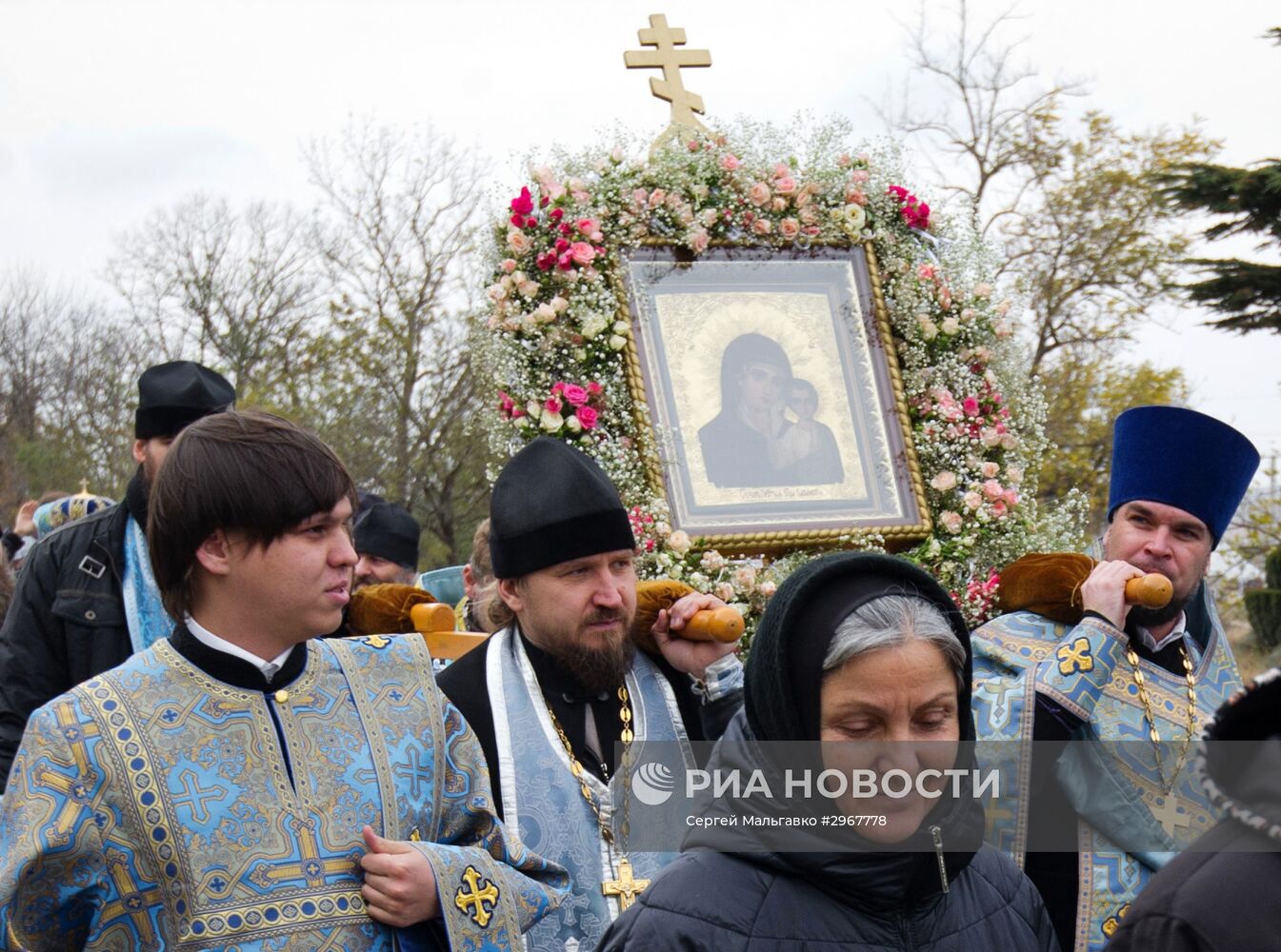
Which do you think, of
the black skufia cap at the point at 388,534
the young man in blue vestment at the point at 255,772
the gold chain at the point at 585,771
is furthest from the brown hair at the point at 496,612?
the black skufia cap at the point at 388,534

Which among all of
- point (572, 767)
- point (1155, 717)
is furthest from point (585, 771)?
point (1155, 717)

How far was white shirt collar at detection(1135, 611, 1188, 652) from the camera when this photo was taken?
3.62 metres

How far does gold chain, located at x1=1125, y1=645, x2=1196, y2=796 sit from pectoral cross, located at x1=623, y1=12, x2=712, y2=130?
3.65 metres

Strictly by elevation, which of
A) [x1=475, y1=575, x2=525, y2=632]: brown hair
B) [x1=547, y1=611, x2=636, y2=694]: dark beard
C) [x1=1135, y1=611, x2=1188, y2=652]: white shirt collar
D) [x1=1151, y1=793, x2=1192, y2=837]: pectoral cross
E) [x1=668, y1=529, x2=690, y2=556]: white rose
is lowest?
[x1=1151, y1=793, x2=1192, y2=837]: pectoral cross

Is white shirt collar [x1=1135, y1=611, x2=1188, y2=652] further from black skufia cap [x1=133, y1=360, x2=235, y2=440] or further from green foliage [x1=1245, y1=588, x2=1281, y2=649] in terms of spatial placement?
green foliage [x1=1245, y1=588, x2=1281, y2=649]

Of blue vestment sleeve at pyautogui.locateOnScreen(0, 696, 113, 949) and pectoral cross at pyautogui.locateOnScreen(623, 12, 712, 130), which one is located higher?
pectoral cross at pyautogui.locateOnScreen(623, 12, 712, 130)

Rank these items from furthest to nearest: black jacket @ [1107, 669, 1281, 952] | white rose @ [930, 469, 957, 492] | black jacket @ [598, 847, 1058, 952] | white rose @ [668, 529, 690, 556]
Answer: white rose @ [930, 469, 957, 492] < white rose @ [668, 529, 690, 556] < black jacket @ [598, 847, 1058, 952] < black jacket @ [1107, 669, 1281, 952]

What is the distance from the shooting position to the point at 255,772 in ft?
7.52

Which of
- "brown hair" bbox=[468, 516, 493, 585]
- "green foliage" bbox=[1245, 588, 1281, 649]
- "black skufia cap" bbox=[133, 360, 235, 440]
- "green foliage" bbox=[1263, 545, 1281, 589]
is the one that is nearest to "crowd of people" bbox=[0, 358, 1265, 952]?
"black skufia cap" bbox=[133, 360, 235, 440]

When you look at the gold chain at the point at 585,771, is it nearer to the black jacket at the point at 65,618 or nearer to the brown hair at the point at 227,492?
the brown hair at the point at 227,492

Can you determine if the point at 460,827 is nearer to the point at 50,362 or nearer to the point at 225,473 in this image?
the point at 225,473

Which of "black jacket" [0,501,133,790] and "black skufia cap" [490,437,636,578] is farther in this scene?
"black jacket" [0,501,133,790]

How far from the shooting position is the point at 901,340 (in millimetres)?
6410

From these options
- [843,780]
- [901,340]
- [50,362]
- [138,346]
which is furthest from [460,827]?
[50,362]
